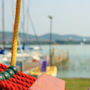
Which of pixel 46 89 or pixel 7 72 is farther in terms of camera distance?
pixel 7 72

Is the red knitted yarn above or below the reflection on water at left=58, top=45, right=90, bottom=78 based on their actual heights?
above

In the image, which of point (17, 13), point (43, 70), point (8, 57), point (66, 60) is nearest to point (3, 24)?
point (8, 57)

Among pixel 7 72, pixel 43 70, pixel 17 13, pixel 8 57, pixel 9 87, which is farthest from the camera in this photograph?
pixel 8 57

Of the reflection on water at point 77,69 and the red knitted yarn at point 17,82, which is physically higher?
the red knitted yarn at point 17,82

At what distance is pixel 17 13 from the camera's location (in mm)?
4363

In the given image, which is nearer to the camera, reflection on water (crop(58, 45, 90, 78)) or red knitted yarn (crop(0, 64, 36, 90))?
red knitted yarn (crop(0, 64, 36, 90))

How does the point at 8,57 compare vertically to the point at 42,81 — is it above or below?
below

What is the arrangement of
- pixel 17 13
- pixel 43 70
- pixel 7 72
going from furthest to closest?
pixel 43 70
pixel 17 13
pixel 7 72

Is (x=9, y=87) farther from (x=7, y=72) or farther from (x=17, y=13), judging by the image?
(x=17, y=13)

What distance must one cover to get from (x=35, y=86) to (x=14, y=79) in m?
0.65

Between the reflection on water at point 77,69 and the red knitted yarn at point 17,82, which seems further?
the reflection on water at point 77,69

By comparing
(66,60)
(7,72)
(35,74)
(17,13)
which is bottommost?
(66,60)

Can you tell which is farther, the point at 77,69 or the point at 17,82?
the point at 77,69

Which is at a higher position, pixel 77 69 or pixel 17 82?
pixel 17 82
